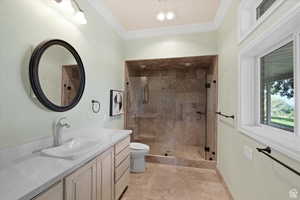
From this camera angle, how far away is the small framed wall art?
2.52m

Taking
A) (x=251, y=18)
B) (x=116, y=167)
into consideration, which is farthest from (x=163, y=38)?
(x=116, y=167)

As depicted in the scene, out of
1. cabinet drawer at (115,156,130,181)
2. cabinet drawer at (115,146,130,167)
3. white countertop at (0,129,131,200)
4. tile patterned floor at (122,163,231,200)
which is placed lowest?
tile patterned floor at (122,163,231,200)

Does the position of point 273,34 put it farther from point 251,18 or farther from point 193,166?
point 193,166

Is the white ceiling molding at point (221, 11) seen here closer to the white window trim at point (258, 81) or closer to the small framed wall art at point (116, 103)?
the white window trim at point (258, 81)

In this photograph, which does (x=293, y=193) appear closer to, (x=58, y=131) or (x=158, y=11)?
(x=58, y=131)

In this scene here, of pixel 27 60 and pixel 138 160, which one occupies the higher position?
pixel 27 60

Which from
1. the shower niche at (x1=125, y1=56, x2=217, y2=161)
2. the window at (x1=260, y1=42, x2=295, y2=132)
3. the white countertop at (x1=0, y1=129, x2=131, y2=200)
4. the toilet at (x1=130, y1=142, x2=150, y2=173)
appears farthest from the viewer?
the shower niche at (x1=125, y1=56, x2=217, y2=161)

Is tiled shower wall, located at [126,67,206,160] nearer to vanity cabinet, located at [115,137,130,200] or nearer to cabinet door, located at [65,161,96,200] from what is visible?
vanity cabinet, located at [115,137,130,200]

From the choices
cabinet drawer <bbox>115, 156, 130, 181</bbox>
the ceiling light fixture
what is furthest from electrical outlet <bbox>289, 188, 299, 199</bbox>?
the ceiling light fixture

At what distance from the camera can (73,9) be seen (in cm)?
163

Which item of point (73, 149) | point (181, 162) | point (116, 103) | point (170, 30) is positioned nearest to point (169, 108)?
point (181, 162)

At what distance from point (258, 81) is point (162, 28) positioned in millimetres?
2018

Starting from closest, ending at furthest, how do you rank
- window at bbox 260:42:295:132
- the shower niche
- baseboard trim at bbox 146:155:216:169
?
window at bbox 260:42:295:132
baseboard trim at bbox 146:155:216:169
the shower niche

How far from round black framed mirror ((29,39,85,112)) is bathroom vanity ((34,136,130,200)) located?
68 cm
